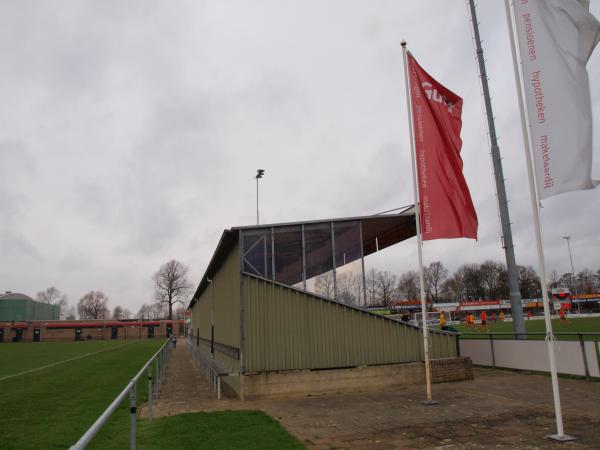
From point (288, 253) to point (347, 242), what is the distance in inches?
74.4

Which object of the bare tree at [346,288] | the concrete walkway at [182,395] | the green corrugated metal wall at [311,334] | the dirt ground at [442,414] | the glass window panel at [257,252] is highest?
the glass window panel at [257,252]

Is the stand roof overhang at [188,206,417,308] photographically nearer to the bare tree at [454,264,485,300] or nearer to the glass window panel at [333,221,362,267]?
the glass window panel at [333,221,362,267]

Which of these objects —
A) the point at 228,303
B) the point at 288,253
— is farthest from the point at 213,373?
the point at 288,253

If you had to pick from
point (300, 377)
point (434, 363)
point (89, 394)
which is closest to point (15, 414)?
point (89, 394)

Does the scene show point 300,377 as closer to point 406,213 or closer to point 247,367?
point 247,367

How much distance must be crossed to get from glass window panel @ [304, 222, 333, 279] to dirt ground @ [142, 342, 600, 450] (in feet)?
12.8

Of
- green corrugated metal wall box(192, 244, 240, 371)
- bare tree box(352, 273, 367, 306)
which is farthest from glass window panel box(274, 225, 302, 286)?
bare tree box(352, 273, 367, 306)

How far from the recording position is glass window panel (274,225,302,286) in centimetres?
1395

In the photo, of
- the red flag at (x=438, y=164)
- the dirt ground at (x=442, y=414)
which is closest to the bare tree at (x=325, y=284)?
the dirt ground at (x=442, y=414)

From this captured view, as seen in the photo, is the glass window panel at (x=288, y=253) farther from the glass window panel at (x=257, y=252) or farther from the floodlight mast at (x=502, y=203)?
the floodlight mast at (x=502, y=203)

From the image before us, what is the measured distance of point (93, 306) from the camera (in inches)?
5438

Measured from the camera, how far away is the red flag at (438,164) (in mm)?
10547

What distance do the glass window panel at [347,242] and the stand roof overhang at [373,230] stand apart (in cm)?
19

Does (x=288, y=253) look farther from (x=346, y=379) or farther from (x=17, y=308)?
(x=17, y=308)
